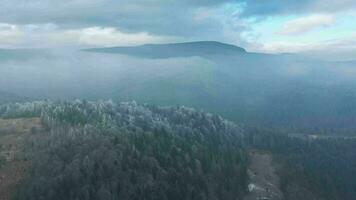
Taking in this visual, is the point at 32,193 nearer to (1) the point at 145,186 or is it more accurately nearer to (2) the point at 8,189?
(2) the point at 8,189

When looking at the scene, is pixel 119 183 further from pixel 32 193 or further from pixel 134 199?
pixel 32 193

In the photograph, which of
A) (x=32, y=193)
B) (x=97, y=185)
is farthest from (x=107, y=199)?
(x=32, y=193)

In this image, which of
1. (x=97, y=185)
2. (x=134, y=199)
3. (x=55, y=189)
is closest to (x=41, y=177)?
(x=55, y=189)

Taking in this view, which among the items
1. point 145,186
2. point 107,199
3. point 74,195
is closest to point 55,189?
point 74,195

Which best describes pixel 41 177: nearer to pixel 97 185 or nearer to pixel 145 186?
pixel 97 185

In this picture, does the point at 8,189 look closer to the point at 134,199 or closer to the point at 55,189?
the point at 55,189
